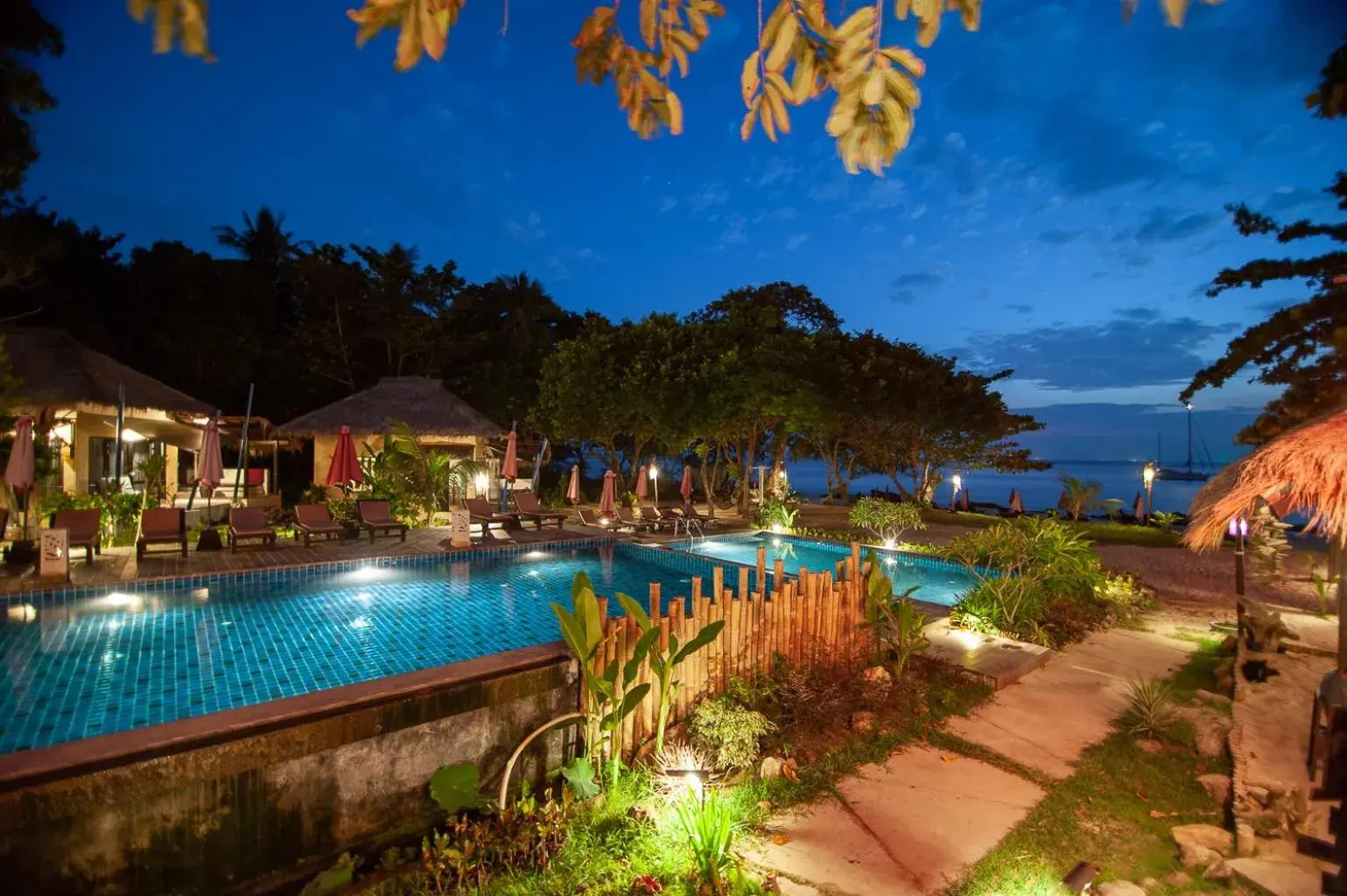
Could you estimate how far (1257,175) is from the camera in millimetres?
24734

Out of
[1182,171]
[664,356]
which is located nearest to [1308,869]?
[664,356]

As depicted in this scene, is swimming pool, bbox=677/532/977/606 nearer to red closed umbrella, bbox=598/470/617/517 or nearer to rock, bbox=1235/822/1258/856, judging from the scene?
red closed umbrella, bbox=598/470/617/517

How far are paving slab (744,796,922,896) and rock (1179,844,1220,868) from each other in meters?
1.52

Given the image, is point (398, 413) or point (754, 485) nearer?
point (398, 413)

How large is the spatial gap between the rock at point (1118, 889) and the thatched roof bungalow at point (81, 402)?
48.2 ft

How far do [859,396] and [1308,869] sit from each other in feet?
47.4

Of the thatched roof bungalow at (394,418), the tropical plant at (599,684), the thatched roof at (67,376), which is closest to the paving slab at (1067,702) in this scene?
the tropical plant at (599,684)

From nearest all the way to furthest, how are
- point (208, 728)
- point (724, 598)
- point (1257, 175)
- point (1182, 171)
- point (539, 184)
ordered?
1. point (208, 728)
2. point (724, 598)
3. point (1257, 175)
4. point (1182, 171)
5. point (539, 184)

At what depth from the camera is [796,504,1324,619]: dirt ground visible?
894cm

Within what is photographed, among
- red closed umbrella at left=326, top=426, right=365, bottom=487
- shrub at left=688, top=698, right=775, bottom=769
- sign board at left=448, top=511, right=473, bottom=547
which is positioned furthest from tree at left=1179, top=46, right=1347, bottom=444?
red closed umbrella at left=326, top=426, right=365, bottom=487

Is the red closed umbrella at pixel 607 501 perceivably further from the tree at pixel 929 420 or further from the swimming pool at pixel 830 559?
the tree at pixel 929 420

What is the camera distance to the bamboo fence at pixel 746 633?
4.68 metres

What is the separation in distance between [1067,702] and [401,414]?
1680 centimetres

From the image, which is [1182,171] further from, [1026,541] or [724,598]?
[724,598]
